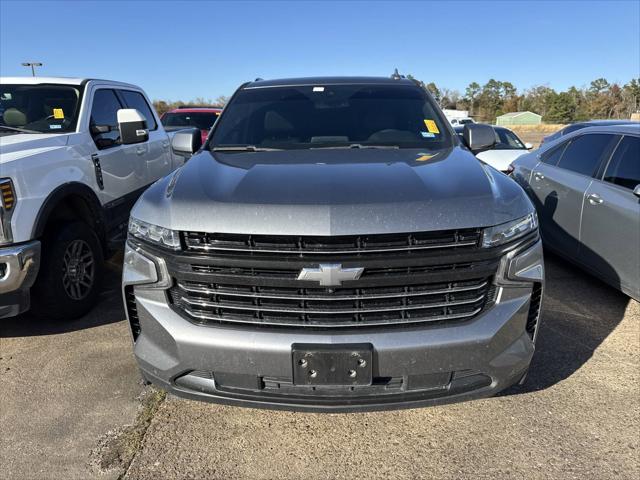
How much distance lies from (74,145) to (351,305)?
3295mm

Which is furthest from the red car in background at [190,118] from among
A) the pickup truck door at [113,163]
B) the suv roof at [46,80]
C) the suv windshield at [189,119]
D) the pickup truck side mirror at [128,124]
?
the pickup truck side mirror at [128,124]

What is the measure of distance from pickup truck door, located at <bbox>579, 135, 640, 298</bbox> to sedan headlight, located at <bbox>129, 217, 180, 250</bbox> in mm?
3643

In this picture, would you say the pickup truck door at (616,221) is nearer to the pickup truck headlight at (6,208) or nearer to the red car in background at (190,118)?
the pickup truck headlight at (6,208)

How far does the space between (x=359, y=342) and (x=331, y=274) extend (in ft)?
1.07

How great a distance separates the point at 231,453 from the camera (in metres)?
2.60

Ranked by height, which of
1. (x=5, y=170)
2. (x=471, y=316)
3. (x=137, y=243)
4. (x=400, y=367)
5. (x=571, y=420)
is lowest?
(x=571, y=420)

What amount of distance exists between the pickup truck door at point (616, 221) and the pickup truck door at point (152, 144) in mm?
4788

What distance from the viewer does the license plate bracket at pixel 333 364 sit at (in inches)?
84.6

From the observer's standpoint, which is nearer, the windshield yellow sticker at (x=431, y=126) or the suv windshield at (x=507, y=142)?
the windshield yellow sticker at (x=431, y=126)

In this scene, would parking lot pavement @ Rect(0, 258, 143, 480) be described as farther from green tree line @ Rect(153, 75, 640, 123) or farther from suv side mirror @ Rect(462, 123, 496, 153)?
green tree line @ Rect(153, 75, 640, 123)

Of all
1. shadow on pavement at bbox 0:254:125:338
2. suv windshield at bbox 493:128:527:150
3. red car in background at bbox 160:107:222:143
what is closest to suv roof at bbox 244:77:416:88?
shadow on pavement at bbox 0:254:125:338

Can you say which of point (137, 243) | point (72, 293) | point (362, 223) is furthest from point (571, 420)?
point (72, 293)

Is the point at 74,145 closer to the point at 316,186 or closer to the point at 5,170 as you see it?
the point at 5,170

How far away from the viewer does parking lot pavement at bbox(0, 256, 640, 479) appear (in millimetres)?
2490
